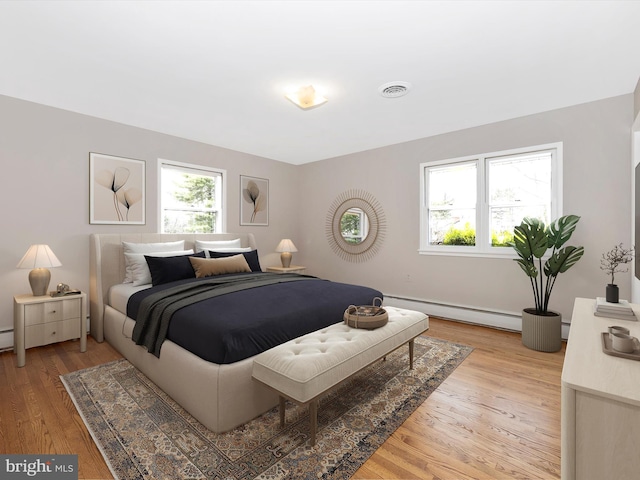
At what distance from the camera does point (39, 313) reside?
2.90 meters

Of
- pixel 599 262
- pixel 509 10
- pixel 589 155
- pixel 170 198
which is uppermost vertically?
pixel 509 10

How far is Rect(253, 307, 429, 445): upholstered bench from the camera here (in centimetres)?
167

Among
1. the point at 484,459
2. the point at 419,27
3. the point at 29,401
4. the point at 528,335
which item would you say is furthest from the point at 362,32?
the point at 29,401

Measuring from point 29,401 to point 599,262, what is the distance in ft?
16.6

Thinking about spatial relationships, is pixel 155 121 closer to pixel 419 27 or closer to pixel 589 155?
pixel 419 27

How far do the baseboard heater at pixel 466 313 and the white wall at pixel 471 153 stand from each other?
3 cm

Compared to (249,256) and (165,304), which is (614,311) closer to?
(165,304)

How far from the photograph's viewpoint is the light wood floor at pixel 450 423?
1.59 meters

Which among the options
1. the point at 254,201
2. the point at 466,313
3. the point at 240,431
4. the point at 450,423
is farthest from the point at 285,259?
the point at 450,423

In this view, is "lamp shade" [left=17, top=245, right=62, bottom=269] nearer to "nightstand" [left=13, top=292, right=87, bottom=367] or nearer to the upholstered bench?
"nightstand" [left=13, top=292, right=87, bottom=367]

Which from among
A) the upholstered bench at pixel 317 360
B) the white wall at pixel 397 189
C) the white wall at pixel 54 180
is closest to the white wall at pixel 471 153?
the white wall at pixel 397 189

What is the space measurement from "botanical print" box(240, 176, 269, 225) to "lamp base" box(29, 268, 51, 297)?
2.55m

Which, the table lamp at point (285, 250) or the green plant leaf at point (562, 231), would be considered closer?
the green plant leaf at point (562, 231)

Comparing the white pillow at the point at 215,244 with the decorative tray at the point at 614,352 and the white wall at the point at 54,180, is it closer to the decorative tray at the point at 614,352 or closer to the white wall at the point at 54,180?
the white wall at the point at 54,180
